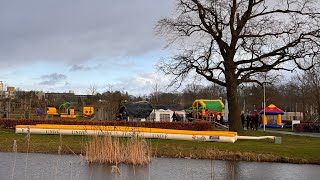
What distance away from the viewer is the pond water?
1285 cm

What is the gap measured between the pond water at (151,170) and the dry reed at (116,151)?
260 mm

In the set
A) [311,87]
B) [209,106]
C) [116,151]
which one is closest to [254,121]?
[209,106]

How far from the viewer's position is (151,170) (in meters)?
14.5

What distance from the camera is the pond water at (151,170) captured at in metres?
12.9

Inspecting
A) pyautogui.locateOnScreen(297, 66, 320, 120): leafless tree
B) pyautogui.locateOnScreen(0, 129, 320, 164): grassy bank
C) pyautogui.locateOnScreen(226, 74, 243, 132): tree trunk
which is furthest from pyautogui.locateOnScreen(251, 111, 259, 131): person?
pyautogui.locateOnScreen(0, 129, 320, 164): grassy bank

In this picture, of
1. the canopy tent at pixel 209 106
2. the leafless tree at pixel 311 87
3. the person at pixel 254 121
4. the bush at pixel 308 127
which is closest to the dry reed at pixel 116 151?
the person at pixel 254 121

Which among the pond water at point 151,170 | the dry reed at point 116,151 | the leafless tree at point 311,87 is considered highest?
the leafless tree at point 311,87

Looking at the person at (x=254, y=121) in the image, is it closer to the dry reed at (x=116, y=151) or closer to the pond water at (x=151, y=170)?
the pond water at (x=151, y=170)

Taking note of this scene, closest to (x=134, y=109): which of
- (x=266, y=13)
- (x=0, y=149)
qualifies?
→ (x=266, y=13)

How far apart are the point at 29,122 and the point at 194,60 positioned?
12.3m

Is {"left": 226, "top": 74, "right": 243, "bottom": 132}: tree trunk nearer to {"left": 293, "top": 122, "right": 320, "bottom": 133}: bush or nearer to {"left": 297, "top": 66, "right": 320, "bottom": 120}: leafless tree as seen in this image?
{"left": 293, "top": 122, "right": 320, "bottom": 133}: bush

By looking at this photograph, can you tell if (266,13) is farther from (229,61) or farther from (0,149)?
(0,149)

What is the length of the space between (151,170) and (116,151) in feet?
4.44

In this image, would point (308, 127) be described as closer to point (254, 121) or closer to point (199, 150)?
point (254, 121)
